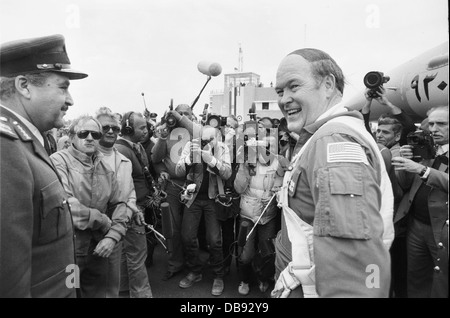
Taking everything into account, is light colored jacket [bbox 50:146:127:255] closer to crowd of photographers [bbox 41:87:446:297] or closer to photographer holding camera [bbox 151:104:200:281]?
crowd of photographers [bbox 41:87:446:297]

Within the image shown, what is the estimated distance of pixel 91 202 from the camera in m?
2.51

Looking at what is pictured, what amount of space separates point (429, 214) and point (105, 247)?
7.52 feet

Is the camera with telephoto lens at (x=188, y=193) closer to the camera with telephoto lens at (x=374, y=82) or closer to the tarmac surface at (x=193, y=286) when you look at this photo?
the tarmac surface at (x=193, y=286)

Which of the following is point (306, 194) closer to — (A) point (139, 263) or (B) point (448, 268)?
(B) point (448, 268)

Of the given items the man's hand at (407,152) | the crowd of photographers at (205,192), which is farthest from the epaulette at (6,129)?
the man's hand at (407,152)

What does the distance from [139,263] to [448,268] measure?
2921 mm

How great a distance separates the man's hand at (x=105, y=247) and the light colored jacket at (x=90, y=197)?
5cm

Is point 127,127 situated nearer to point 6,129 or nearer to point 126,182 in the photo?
point 126,182

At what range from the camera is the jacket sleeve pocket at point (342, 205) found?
986mm

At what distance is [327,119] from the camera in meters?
1.32

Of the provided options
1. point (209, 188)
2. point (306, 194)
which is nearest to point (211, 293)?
point (209, 188)

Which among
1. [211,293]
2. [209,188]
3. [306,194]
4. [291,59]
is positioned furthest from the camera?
[209,188]

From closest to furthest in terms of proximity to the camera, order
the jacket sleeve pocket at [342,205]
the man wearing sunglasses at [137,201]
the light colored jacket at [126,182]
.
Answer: the jacket sleeve pocket at [342,205], the light colored jacket at [126,182], the man wearing sunglasses at [137,201]
